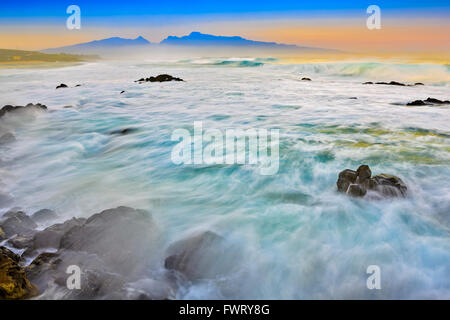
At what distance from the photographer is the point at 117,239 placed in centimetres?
327

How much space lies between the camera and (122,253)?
3146mm

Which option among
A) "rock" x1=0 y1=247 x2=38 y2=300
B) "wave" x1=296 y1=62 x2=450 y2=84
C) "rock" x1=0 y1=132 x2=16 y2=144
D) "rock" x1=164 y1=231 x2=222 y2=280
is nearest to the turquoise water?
"rock" x1=164 y1=231 x2=222 y2=280

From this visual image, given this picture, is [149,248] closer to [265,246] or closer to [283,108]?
[265,246]

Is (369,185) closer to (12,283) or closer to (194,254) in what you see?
(194,254)

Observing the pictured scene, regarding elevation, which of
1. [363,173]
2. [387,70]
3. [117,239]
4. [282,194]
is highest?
[387,70]

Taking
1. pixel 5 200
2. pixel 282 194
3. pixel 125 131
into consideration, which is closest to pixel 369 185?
pixel 282 194

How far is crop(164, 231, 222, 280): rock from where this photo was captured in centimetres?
296

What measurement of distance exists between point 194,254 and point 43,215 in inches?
90.7

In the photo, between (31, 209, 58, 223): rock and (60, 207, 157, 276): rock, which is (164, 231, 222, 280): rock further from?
(31, 209, 58, 223): rock

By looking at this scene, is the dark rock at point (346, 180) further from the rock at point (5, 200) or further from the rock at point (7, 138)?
the rock at point (7, 138)

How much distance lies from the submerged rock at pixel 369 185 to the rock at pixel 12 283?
12.6ft
